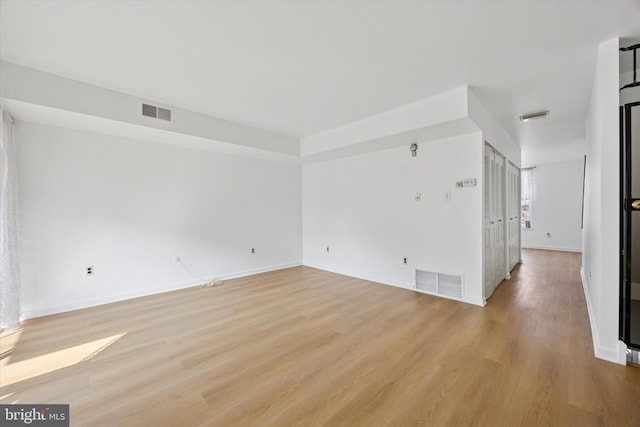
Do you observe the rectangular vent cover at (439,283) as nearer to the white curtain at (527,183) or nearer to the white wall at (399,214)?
the white wall at (399,214)

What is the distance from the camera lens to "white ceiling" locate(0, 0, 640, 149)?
6.10 ft

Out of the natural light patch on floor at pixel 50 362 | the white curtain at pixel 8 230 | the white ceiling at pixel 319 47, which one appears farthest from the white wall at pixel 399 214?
the white curtain at pixel 8 230

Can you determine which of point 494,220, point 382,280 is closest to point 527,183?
point 494,220

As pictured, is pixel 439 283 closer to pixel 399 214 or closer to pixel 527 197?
pixel 399 214

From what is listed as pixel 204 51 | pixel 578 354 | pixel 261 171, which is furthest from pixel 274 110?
pixel 578 354

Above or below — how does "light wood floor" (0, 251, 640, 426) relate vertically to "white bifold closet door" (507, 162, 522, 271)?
below

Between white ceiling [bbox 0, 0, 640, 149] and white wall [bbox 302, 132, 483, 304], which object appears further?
white wall [bbox 302, 132, 483, 304]

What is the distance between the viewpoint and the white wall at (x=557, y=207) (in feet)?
24.2

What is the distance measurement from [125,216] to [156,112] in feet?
5.22

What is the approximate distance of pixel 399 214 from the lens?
14.2 feet

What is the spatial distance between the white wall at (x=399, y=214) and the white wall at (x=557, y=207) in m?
6.47

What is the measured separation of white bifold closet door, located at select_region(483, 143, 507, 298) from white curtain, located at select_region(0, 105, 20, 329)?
5590mm

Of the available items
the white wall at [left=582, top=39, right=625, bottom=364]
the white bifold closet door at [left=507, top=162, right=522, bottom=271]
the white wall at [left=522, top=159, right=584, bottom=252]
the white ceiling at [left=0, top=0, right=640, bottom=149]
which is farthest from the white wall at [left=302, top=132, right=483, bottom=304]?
the white wall at [left=522, top=159, right=584, bottom=252]

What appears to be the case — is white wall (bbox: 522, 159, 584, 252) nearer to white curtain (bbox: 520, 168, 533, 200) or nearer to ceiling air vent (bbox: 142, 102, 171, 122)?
white curtain (bbox: 520, 168, 533, 200)
